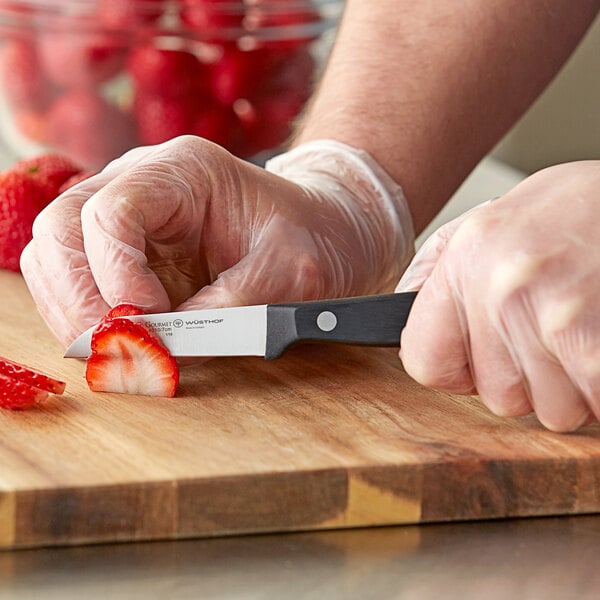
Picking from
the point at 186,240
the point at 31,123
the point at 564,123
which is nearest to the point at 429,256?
the point at 186,240

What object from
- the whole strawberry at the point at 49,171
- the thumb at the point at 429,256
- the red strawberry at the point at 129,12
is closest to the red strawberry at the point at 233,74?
the red strawberry at the point at 129,12

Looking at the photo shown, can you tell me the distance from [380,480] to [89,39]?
3.44 ft

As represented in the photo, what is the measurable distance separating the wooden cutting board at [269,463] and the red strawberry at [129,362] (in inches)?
0.5

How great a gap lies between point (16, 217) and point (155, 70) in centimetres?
38

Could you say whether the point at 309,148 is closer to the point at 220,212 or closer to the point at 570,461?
the point at 220,212

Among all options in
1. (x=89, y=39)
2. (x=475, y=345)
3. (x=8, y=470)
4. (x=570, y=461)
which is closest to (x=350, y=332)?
(x=475, y=345)

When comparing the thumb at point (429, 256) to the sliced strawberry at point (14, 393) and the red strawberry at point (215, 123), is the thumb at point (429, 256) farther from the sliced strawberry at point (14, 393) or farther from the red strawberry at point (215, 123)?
the red strawberry at point (215, 123)

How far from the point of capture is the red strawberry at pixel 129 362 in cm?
110

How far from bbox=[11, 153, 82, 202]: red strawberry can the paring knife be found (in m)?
0.50

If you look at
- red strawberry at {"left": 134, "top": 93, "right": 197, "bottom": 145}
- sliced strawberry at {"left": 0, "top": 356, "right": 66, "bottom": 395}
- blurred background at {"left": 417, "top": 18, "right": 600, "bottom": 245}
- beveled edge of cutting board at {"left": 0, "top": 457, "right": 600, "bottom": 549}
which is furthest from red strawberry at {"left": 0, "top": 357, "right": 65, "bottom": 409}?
blurred background at {"left": 417, "top": 18, "right": 600, "bottom": 245}

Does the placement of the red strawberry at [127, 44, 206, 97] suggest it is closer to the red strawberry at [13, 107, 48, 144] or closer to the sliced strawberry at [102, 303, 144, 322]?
the red strawberry at [13, 107, 48, 144]

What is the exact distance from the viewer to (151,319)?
112 centimetres

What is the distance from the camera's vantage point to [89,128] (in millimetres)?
1827

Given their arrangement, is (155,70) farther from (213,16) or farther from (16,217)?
(16,217)
